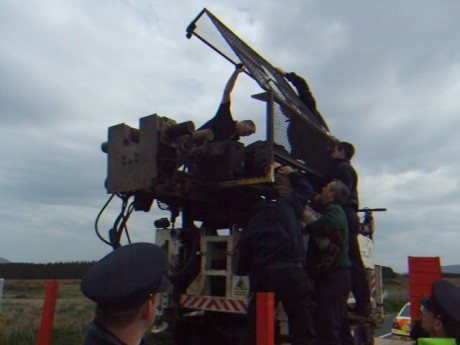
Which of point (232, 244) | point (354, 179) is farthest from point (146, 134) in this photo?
point (354, 179)

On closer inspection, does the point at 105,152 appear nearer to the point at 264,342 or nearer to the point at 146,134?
the point at 146,134

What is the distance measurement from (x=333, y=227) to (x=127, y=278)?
3.39 meters

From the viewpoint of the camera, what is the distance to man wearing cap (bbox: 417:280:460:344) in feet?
8.07

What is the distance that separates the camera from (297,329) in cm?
442

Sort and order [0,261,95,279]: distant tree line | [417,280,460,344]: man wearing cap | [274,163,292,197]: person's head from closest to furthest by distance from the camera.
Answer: [417,280,460,344]: man wearing cap
[274,163,292,197]: person's head
[0,261,95,279]: distant tree line

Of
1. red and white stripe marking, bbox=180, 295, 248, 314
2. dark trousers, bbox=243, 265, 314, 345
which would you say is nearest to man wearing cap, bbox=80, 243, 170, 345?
dark trousers, bbox=243, 265, 314, 345

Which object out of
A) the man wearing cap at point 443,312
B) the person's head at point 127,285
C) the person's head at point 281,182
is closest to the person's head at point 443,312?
the man wearing cap at point 443,312

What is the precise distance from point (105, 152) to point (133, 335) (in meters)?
3.59

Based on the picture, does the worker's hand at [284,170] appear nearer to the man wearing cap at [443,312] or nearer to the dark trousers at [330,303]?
the dark trousers at [330,303]

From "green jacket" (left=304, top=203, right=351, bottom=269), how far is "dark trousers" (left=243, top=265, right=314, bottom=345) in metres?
0.58

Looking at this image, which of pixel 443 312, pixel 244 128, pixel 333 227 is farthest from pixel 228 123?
pixel 443 312

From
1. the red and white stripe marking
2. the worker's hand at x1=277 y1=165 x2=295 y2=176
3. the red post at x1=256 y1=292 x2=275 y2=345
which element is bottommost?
the red post at x1=256 y1=292 x2=275 y2=345

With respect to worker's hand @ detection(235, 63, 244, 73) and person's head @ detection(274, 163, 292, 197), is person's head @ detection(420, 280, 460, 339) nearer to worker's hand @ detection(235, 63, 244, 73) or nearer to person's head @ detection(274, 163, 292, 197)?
person's head @ detection(274, 163, 292, 197)

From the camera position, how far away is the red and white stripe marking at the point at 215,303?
527 centimetres
